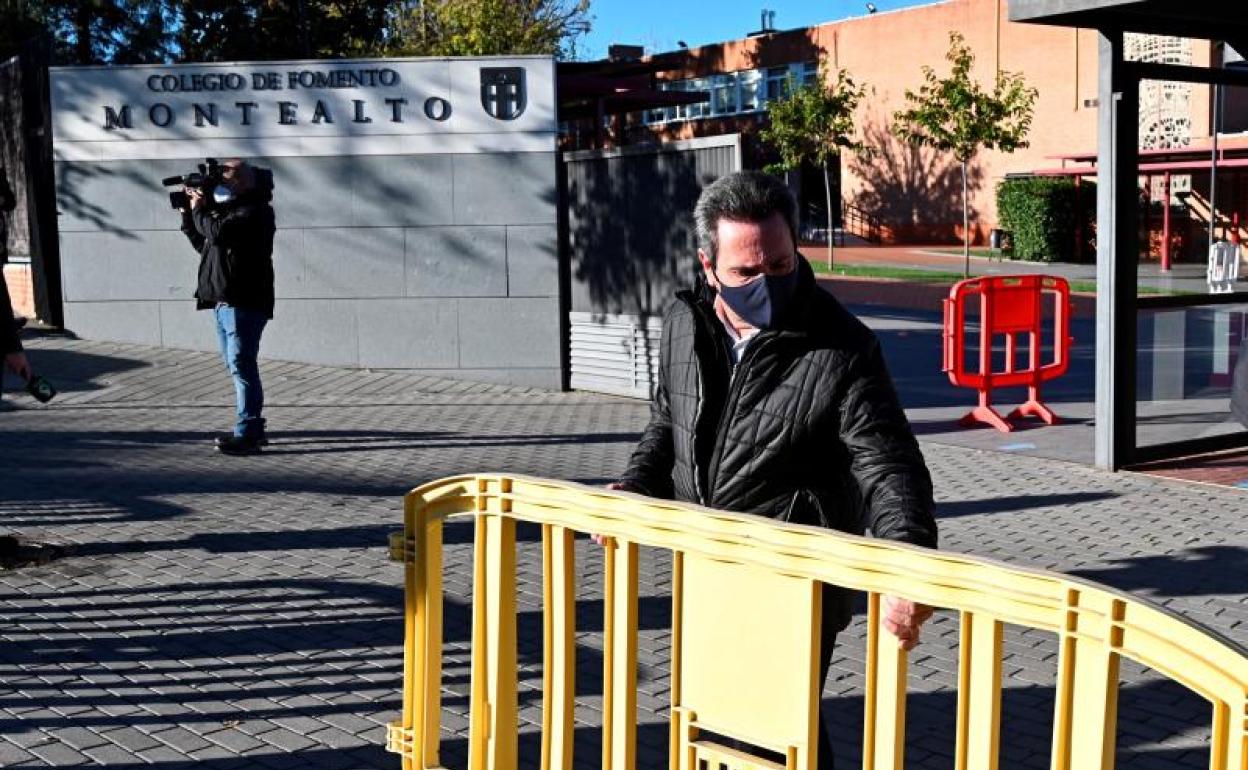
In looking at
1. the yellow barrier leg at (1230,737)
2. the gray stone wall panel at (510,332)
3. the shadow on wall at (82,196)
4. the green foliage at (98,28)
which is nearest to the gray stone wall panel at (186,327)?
the shadow on wall at (82,196)

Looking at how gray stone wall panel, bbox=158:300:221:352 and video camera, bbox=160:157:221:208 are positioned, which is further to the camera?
gray stone wall panel, bbox=158:300:221:352

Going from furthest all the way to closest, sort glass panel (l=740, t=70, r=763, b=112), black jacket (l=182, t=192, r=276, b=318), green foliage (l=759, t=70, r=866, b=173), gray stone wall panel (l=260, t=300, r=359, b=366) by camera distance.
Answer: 1. glass panel (l=740, t=70, r=763, b=112)
2. green foliage (l=759, t=70, r=866, b=173)
3. gray stone wall panel (l=260, t=300, r=359, b=366)
4. black jacket (l=182, t=192, r=276, b=318)

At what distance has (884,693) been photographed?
2.91 meters

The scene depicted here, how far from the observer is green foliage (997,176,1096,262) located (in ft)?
121

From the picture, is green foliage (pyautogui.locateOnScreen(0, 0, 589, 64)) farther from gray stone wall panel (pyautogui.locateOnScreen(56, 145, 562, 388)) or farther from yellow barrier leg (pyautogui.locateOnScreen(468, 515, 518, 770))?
yellow barrier leg (pyautogui.locateOnScreen(468, 515, 518, 770))

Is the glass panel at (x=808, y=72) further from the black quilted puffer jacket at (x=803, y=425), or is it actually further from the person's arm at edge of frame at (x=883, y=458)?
the person's arm at edge of frame at (x=883, y=458)

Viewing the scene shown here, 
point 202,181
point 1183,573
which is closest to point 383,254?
point 202,181

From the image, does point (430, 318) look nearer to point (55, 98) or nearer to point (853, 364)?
point (55, 98)

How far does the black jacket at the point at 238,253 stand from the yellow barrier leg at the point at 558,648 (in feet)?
23.0

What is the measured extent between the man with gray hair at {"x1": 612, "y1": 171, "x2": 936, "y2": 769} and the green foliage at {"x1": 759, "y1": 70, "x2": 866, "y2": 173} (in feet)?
120

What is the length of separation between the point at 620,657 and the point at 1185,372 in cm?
820

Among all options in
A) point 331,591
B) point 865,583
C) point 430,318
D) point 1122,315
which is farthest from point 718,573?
point 430,318

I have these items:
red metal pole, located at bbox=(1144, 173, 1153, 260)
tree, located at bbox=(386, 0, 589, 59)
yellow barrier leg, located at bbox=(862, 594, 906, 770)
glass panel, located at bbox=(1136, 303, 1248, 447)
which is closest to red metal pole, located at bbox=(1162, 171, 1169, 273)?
red metal pole, located at bbox=(1144, 173, 1153, 260)

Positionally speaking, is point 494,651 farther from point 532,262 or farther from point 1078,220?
point 1078,220
